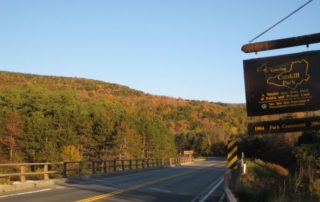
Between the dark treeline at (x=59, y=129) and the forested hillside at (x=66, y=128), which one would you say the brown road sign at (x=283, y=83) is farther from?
the forested hillside at (x=66, y=128)

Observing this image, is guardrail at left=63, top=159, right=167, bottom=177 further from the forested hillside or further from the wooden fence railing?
the forested hillside

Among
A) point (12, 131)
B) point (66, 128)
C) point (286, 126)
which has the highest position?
point (66, 128)

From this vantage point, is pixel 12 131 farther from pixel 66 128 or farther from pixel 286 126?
pixel 286 126

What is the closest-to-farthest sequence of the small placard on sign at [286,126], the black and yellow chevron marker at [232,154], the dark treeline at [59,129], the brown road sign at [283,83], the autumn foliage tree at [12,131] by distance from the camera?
the brown road sign at [283,83]
the small placard on sign at [286,126]
the black and yellow chevron marker at [232,154]
the autumn foliage tree at [12,131]
the dark treeline at [59,129]

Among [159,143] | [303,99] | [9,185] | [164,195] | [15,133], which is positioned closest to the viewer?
[303,99]

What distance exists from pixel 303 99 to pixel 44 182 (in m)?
15.3

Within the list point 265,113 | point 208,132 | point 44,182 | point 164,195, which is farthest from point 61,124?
point 208,132

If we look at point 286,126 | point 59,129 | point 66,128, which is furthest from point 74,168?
point 66,128

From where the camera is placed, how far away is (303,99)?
46.1ft

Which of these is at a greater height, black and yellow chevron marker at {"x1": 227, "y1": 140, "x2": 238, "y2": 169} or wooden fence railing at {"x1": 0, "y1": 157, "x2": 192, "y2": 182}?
black and yellow chevron marker at {"x1": 227, "y1": 140, "x2": 238, "y2": 169}

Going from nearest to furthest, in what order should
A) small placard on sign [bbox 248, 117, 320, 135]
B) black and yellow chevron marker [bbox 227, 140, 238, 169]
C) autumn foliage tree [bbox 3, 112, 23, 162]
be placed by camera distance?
small placard on sign [bbox 248, 117, 320, 135] < black and yellow chevron marker [bbox 227, 140, 238, 169] < autumn foliage tree [bbox 3, 112, 23, 162]

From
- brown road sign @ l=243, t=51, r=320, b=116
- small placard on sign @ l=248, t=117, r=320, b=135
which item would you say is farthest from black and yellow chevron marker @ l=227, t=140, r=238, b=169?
brown road sign @ l=243, t=51, r=320, b=116

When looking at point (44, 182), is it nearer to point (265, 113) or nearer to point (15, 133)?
point (265, 113)

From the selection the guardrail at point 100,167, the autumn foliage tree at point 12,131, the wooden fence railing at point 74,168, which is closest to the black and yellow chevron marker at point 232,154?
the wooden fence railing at point 74,168
